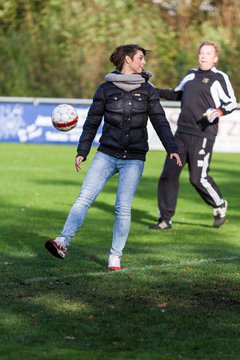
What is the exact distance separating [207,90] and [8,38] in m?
24.7

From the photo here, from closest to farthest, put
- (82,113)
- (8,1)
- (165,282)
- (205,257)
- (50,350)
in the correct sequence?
(50,350), (165,282), (205,257), (82,113), (8,1)

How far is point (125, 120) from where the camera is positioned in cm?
924

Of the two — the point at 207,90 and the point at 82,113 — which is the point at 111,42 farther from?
the point at 207,90

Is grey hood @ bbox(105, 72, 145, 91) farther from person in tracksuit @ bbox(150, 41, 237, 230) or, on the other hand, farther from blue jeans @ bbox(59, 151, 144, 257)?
person in tracksuit @ bbox(150, 41, 237, 230)

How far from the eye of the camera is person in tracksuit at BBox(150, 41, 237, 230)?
1263 cm

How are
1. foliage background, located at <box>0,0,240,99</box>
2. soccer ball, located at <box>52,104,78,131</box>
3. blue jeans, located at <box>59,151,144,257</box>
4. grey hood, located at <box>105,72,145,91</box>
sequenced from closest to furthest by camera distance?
grey hood, located at <box>105,72,145,91</box> < blue jeans, located at <box>59,151,144,257</box> < soccer ball, located at <box>52,104,78,131</box> < foliage background, located at <box>0,0,240,99</box>

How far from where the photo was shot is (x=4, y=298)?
26.3 feet

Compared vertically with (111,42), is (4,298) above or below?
above

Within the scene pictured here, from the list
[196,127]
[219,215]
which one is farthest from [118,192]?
[219,215]

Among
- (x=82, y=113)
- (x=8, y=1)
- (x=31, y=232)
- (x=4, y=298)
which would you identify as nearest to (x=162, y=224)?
(x=31, y=232)

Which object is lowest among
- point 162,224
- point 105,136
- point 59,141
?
point 59,141

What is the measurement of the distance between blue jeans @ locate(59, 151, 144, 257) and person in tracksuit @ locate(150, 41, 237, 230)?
337 cm

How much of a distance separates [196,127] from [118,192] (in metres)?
3.63

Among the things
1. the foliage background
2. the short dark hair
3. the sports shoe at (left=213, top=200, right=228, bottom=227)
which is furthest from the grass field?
the foliage background
